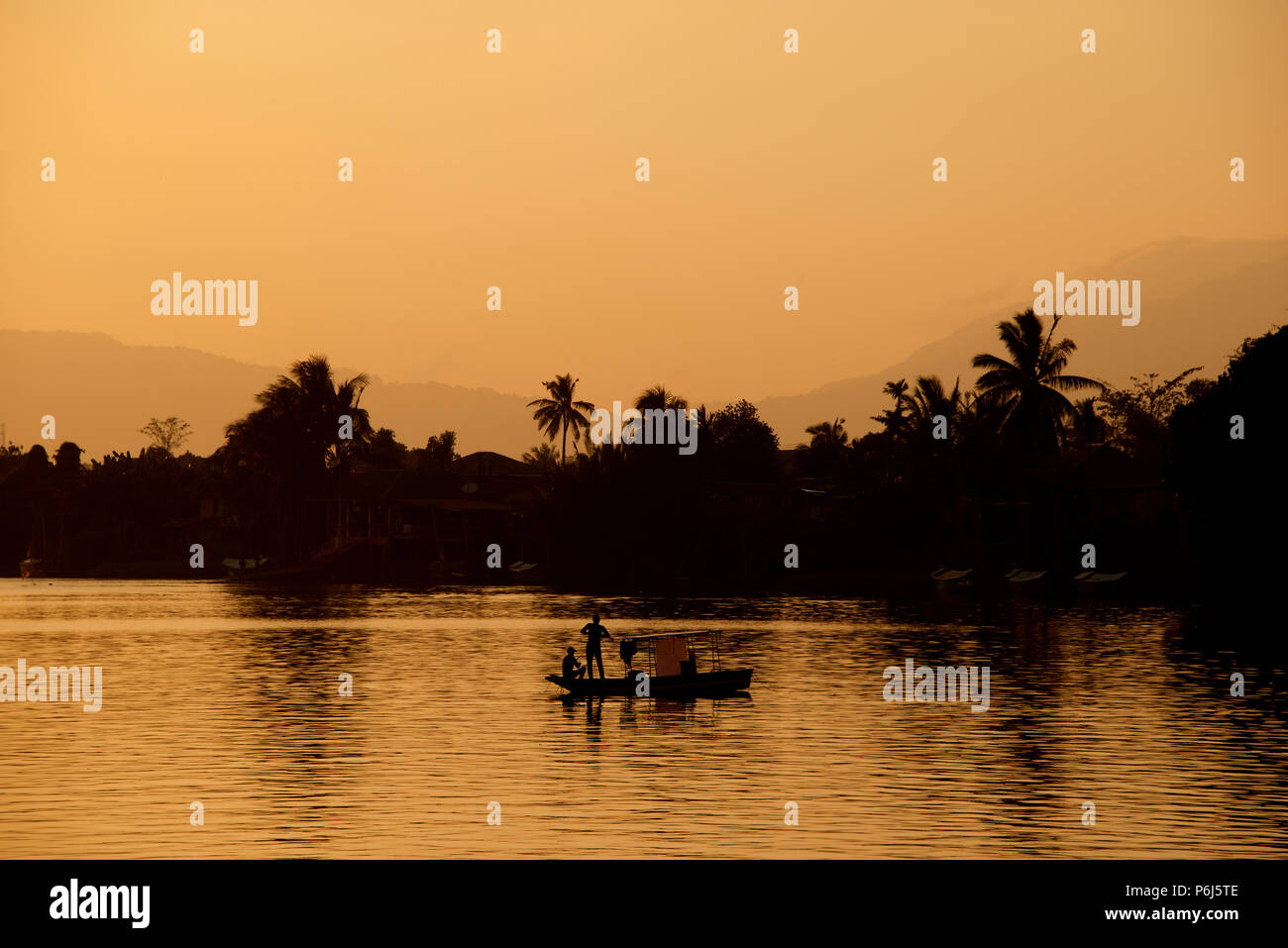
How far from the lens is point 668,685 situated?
37.6 m

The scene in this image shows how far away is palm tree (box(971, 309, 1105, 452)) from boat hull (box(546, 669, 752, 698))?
62133 mm

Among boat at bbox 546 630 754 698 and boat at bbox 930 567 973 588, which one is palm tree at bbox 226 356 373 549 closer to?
boat at bbox 930 567 973 588

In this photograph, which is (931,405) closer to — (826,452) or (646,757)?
(826,452)

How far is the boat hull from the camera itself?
3750 cm

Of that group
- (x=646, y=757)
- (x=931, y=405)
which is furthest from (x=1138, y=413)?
(x=646, y=757)

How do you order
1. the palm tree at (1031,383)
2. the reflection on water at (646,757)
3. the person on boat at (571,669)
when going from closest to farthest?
the reflection on water at (646,757), the person on boat at (571,669), the palm tree at (1031,383)

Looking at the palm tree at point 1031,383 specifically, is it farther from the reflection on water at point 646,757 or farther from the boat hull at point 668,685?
the boat hull at point 668,685

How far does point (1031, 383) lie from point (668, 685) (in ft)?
211

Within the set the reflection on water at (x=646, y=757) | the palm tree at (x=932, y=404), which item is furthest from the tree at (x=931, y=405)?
the reflection on water at (x=646, y=757)

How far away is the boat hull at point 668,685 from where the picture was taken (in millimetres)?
37500

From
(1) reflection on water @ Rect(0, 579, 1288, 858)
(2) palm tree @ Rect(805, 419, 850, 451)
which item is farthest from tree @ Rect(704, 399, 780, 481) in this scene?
(1) reflection on water @ Rect(0, 579, 1288, 858)

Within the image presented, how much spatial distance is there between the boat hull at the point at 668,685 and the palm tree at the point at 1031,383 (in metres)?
62.1

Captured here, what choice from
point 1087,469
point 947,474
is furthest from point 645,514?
point 1087,469

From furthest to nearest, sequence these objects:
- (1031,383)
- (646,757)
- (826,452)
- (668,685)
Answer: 1. (826,452)
2. (1031,383)
3. (668,685)
4. (646,757)
